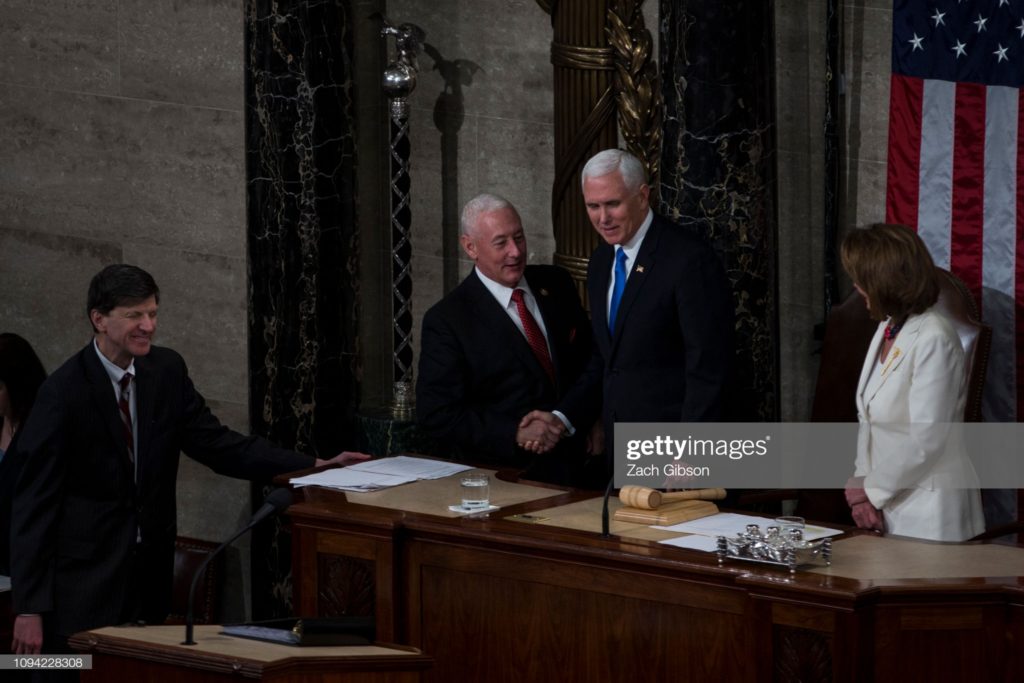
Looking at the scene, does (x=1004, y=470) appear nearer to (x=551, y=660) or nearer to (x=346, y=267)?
(x=551, y=660)

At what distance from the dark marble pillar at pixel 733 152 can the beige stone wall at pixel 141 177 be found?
238 cm

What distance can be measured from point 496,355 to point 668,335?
0.70 m

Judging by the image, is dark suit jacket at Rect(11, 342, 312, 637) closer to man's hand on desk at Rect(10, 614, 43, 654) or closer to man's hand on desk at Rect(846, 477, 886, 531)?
man's hand on desk at Rect(10, 614, 43, 654)

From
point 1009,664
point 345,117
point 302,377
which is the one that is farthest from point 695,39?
point 1009,664

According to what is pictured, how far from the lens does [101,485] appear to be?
534 cm

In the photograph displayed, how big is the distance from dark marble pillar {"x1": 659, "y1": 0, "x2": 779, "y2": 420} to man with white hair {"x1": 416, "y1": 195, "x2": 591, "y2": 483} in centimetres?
75

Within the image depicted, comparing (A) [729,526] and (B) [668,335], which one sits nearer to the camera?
(A) [729,526]

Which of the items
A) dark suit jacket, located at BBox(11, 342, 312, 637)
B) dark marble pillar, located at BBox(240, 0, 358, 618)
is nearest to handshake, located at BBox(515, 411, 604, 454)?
dark suit jacket, located at BBox(11, 342, 312, 637)

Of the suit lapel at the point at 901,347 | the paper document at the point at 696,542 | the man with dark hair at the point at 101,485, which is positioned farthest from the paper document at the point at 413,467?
the suit lapel at the point at 901,347

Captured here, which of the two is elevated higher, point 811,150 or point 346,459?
point 811,150

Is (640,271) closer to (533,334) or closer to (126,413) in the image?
(533,334)

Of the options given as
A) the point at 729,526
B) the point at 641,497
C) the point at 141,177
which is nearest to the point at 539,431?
the point at 641,497

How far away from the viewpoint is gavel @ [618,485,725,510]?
203 inches

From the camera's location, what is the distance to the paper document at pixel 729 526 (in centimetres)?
496
